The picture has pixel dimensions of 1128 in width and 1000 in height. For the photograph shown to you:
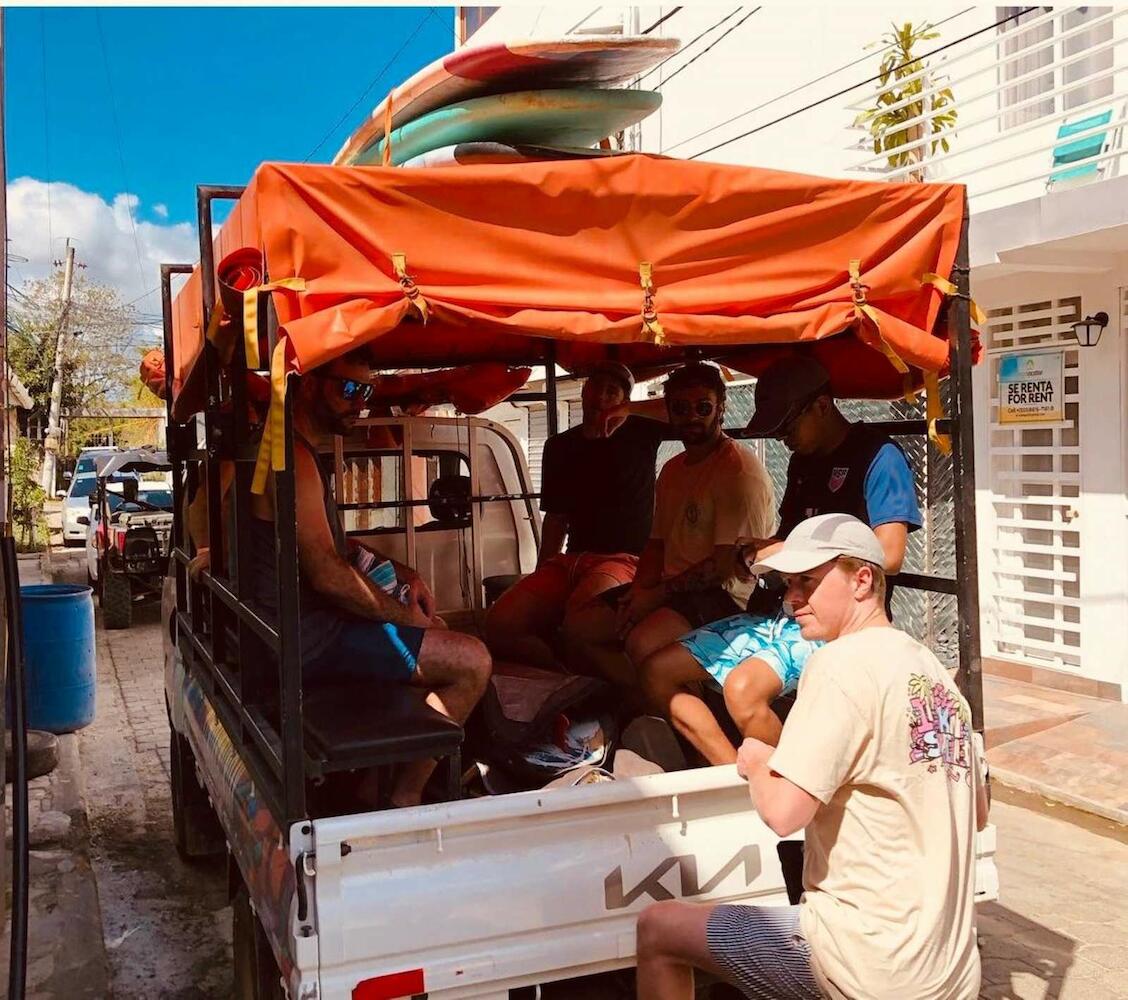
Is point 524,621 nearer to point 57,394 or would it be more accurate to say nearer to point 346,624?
point 346,624

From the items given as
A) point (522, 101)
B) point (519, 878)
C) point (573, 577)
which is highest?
point (522, 101)

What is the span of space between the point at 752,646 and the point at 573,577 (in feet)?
4.99

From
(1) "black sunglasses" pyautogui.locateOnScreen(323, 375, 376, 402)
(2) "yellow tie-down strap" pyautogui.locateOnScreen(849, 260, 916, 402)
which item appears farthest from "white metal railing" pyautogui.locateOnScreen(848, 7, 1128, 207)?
(1) "black sunglasses" pyautogui.locateOnScreen(323, 375, 376, 402)

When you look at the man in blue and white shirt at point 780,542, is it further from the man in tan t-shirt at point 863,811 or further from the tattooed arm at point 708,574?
the man in tan t-shirt at point 863,811

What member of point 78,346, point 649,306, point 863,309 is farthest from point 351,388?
point 78,346

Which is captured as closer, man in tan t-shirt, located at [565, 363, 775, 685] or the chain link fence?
man in tan t-shirt, located at [565, 363, 775, 685]

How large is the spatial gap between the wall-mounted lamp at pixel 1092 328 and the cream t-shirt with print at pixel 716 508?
194 inches

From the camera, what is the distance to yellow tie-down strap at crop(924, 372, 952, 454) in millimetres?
3316

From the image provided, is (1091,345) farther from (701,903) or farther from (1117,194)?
(701,903)

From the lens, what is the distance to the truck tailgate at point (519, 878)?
2484 mm

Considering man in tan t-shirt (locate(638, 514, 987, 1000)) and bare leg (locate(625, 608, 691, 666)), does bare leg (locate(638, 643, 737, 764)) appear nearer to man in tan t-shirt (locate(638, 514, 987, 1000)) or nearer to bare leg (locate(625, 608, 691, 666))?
bare leg (locate(625, 608, 691, 666))

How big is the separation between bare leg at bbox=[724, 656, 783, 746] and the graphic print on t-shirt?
0.97 metres

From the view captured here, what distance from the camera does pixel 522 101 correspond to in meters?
3.08

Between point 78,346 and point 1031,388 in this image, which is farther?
point 78,346
